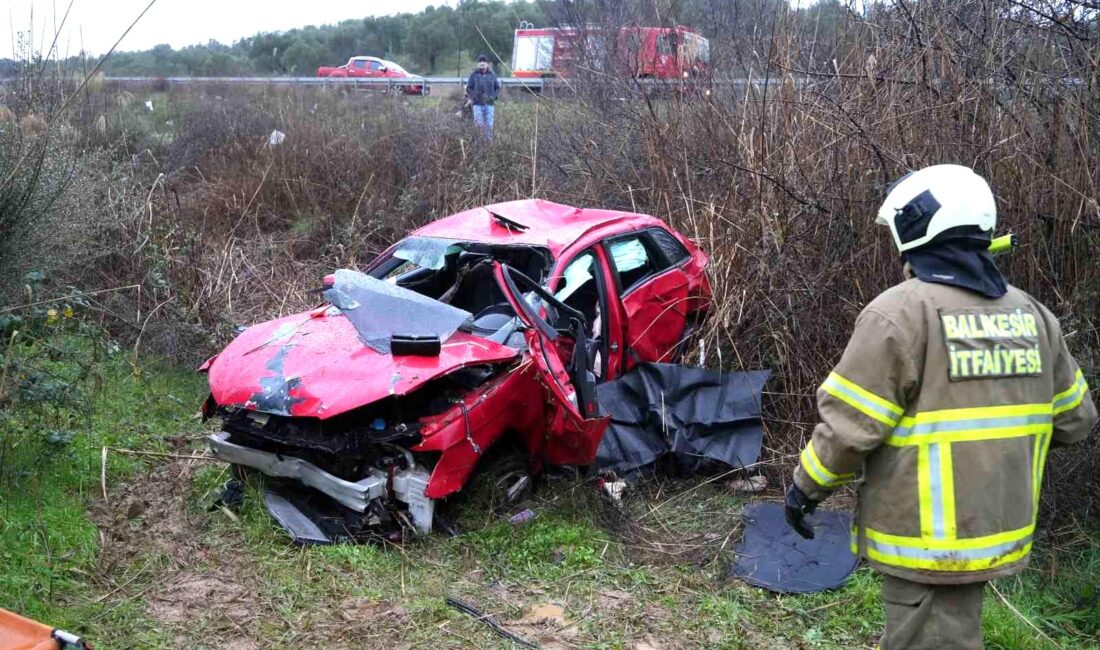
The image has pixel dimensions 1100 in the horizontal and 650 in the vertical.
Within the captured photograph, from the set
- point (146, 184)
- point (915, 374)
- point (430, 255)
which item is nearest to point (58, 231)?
point (430, 255)

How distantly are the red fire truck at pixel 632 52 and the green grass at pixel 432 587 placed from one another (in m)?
4.78

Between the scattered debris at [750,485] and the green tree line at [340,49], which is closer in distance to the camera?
the scattered debris at [750,485]

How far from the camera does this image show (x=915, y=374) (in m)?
2.69

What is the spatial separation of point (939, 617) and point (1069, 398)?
2.65ft

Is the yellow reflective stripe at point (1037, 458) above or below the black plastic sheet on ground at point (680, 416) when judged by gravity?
above

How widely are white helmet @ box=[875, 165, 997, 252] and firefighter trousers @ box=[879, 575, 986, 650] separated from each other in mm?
1013

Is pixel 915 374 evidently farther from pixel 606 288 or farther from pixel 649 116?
pixel 649 116

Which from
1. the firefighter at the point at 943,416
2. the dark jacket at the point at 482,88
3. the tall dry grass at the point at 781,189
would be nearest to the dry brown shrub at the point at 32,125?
the tall dry grass at the point at 781,189

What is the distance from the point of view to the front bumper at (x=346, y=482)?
4.81 meters

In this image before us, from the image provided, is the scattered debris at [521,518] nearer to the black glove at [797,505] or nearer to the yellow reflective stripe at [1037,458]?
the black glove at [797,505]

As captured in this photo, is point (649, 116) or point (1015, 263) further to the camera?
point (649, 116)

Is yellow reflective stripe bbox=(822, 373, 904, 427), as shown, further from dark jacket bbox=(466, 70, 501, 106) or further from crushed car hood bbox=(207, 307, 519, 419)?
dark jacket bbox=(466, 70, 501, 106)

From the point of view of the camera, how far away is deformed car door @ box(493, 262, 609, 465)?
5.16 meters

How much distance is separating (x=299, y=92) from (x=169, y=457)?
11.7 m
